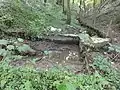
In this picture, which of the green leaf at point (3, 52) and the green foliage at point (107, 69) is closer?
the green foliage at point (107, 69)

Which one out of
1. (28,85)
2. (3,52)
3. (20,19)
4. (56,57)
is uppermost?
(20,19)

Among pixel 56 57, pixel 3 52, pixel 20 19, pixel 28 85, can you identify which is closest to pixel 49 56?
pixel 56 57

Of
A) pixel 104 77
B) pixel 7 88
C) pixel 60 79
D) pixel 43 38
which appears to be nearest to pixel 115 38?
pixel 43 38

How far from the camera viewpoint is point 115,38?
7.48 meters

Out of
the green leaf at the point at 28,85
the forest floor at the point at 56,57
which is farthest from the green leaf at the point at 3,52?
the green leaf at the point at 28,85

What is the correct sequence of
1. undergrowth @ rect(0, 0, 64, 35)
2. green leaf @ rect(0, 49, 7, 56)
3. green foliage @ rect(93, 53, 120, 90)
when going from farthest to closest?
1. undergrowth @ rect(0, 0, 64, 35)
2. green leaf @ rect(0, 49, 7, 56)
3. green foliage @ rect(93, 53, 120, 90)

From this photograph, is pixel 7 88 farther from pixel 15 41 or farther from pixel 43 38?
pixel 43 38

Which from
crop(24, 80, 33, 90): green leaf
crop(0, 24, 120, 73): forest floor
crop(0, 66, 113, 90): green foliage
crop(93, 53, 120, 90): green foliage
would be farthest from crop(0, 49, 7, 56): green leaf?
crop(93, 53, 120, 90): green foliage

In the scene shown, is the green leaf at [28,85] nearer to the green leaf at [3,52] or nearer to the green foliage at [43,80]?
the green foliage at [43,80]

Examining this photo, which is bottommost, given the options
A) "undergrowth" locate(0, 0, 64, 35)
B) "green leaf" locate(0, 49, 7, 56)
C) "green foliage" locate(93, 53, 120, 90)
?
"green foliage" locate(93, 53, 120, 90)

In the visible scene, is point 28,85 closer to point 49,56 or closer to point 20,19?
point 49,56

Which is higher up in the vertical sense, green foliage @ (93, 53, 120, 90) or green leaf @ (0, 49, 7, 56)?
green leaf @ (0, 49, 7, 56)

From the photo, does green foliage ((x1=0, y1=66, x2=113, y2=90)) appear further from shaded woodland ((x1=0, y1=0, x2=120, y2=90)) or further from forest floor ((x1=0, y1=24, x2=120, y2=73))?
forest floor ((x1=0, y1=24, x2=120, y2=73))

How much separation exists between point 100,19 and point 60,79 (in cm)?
642
